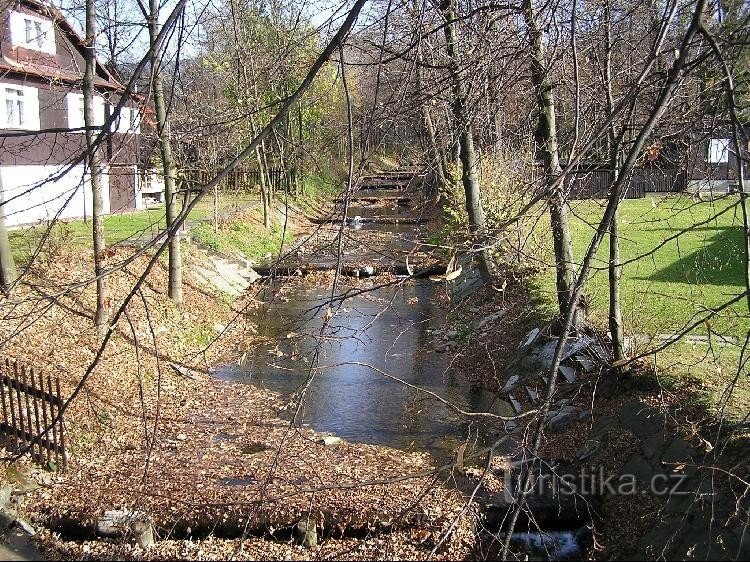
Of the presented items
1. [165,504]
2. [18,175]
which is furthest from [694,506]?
[18,175]

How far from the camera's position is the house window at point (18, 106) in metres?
20.4

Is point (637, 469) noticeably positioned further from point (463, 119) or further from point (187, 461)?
point (187, 461)

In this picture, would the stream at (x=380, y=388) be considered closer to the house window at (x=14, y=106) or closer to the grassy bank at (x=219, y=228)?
the grassy bank at (x=219, y=228)

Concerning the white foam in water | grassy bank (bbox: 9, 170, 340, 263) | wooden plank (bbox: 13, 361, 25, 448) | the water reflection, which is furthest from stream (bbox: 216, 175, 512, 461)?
grassy bank (bbox: 9, 170, 340, 263)

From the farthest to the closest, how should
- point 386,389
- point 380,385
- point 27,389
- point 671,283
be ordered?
1. point 380,385
2. point 386,389
3. point 671,283
4. point 27,389

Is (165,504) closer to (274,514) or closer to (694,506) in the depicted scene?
(274,514)

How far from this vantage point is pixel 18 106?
21.2 m

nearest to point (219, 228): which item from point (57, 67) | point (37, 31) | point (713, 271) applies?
point (57, 67)

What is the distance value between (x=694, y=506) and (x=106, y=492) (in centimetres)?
646

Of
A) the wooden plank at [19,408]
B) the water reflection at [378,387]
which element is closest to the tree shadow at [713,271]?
the water reflection at [378,387]

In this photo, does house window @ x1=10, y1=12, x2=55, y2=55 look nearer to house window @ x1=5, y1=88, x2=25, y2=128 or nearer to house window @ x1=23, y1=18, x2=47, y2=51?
house window @ x1=23, y1=18, x2=47, y2=51

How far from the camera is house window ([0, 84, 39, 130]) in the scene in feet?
66.9

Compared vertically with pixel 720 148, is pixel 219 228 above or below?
below

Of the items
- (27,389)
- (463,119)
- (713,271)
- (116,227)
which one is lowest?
(27,389)
